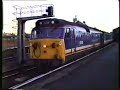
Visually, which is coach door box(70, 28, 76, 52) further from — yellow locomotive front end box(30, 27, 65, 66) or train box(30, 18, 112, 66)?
yellow locomotive front end box(30, 27, 65, 66)

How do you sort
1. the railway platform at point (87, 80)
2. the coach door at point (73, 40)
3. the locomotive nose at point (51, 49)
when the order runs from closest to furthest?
1. the railway platform at point (87, 80)
2. the locomotive nose at point (51, 49)
3. the coach door at point (73, 40)

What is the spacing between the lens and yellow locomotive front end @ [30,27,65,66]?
1571cm

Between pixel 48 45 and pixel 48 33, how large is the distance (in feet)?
2.28

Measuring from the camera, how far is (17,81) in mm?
13031

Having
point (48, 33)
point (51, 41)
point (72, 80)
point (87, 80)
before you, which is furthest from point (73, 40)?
point (87, 80)

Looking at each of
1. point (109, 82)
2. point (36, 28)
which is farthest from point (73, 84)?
point (36, 28)

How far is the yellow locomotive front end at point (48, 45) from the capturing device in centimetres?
1571

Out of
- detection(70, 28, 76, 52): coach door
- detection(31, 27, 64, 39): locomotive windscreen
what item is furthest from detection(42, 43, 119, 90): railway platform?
detection(70, 28, 76, 52): coach door

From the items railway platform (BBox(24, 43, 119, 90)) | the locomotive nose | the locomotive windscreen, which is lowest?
railway platform (BBox(24, 43, 119, 90))

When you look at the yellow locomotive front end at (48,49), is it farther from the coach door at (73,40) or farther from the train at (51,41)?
the coach door at (73,40)

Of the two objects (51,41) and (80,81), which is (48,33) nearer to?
(51,41)

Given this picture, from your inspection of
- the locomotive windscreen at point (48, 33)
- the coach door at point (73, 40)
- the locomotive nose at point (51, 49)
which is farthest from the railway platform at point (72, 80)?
the coach door at point (73, 40)

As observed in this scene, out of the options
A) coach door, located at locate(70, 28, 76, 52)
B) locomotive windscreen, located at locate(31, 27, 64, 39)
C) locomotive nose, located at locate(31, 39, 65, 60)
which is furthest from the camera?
coach door, located at locate(70, 28, 76, 52)

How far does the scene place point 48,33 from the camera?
16141mm
